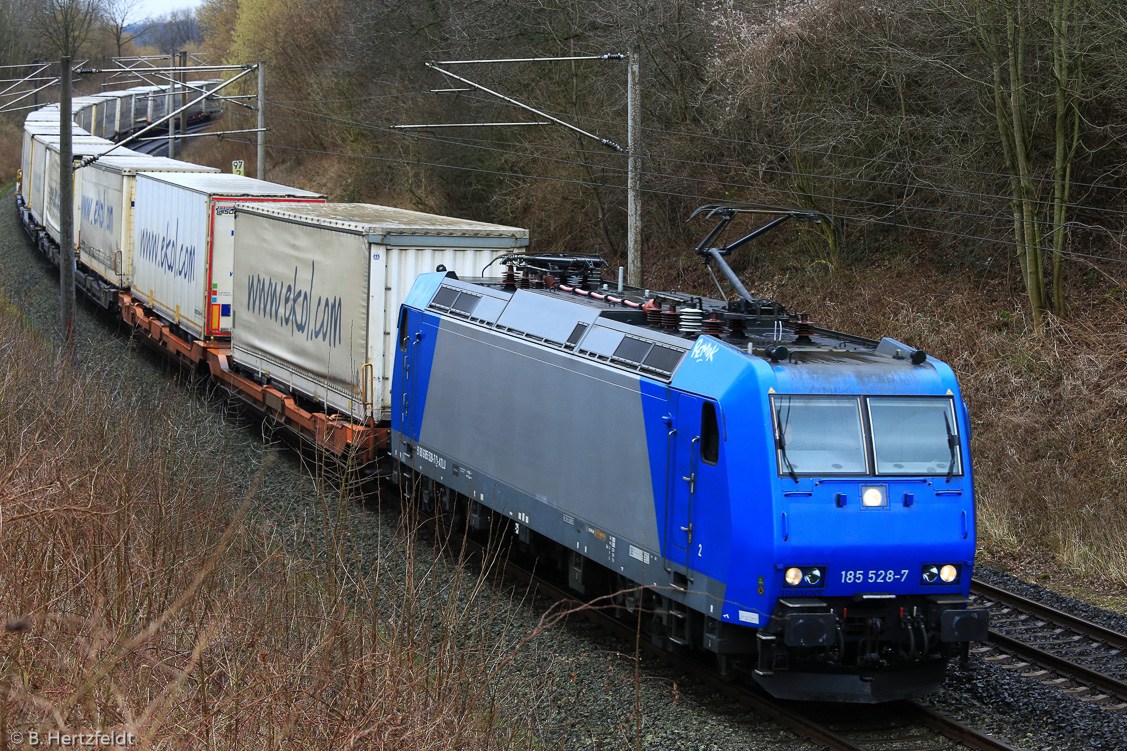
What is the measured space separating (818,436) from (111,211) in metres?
22.2

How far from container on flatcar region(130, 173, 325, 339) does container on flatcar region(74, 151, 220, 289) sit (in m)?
1.06

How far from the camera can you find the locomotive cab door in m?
8.19

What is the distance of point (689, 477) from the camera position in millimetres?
8344

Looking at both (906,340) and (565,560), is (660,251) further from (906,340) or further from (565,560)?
(565,560)

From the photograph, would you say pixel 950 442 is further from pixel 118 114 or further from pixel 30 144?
pixel 118 114

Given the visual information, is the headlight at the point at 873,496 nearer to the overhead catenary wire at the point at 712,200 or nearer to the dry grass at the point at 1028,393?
the dry grass at the point at 1028,393

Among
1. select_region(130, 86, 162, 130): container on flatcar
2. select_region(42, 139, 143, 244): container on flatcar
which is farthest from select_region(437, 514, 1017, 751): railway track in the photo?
select_region(130, 86, 162, 130): container on flatcar

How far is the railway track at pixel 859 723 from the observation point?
792 centimetres

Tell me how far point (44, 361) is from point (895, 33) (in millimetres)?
15211

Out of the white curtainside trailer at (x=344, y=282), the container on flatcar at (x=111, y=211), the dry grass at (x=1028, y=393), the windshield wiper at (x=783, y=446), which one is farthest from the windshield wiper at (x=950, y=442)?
the container on flatcar at (x=111, y=211)

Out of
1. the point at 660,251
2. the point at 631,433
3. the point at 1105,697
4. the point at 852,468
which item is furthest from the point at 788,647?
the point at 660,251

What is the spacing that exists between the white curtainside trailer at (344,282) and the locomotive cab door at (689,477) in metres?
6.62

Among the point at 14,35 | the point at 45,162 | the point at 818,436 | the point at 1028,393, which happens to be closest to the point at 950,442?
the point at 818,436

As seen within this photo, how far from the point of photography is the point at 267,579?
26.0 ft
